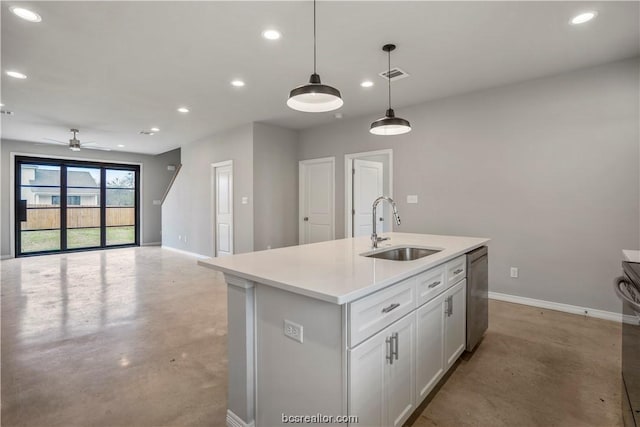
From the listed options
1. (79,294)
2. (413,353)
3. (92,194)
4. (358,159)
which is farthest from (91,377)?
(92,194)

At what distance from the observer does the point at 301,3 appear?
222 cm

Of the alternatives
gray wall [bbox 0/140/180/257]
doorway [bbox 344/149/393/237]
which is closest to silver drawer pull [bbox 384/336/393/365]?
doorway [bbox 344/149/393/237]

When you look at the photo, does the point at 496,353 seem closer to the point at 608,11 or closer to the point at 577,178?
the point at 577,178

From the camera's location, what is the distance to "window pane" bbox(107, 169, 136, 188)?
27.7 feet

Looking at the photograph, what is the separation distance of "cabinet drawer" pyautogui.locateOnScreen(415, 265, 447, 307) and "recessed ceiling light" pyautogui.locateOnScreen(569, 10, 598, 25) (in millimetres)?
2267

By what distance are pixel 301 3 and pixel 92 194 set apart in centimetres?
835

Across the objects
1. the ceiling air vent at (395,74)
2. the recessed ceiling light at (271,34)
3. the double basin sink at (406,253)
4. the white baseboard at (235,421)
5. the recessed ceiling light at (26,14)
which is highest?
the ceiling air vent at (395,74)

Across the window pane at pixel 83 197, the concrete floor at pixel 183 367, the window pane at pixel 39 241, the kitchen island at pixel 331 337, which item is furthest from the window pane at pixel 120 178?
the kitchen island at pixel 331 337

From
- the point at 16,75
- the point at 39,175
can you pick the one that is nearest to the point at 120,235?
the point at 39,175

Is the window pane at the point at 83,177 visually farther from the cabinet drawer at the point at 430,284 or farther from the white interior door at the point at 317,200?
the cabinet drawer at the point at 430,284

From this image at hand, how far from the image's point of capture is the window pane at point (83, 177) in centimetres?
781

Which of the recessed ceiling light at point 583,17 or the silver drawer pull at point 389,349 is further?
the recessed ceiling light at point 583,17

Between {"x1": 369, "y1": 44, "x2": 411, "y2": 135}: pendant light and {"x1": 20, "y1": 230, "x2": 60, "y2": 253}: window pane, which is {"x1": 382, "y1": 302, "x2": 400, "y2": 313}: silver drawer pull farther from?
{"x1": 20, "y1": 230, "x2": 60, "y2": 253}: window pane

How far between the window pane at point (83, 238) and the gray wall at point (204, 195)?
1681mm
